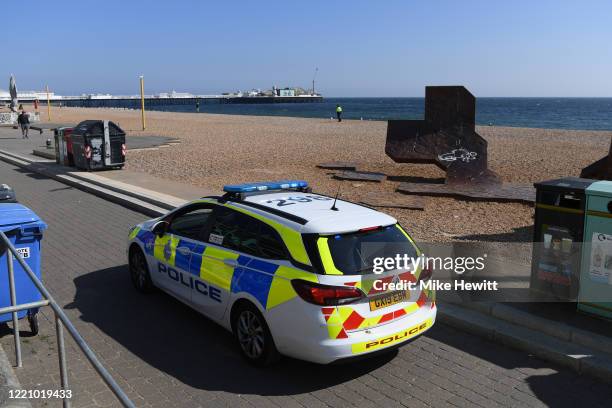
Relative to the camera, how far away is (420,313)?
495 centimetres

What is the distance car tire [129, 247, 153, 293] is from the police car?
959mm

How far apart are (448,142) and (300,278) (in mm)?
10338

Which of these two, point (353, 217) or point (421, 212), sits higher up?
point (353, 217)

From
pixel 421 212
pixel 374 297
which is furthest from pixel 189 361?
pixel 421 212

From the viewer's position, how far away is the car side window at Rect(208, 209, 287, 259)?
4.92 m

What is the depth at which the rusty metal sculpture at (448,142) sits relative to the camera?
13.5m

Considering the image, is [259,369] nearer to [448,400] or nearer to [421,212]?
[448,400]

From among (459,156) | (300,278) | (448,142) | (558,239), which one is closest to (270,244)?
(300,278)

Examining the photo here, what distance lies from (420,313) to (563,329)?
4.80 ft

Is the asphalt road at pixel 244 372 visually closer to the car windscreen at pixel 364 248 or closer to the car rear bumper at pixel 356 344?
the car rear bumper at pixel 356 344

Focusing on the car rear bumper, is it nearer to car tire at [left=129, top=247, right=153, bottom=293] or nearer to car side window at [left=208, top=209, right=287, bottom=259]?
car side window at [left=208, top=209, right=287, bottom=259]

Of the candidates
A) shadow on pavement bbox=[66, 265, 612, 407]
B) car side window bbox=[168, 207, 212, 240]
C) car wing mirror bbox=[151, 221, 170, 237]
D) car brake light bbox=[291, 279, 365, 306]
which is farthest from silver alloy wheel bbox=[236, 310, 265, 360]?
car wing mirror bbox=[151, 221, 170, 237]

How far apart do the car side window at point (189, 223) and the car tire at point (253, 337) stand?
4.22 ft

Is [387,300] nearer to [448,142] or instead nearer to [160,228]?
[160,228]
